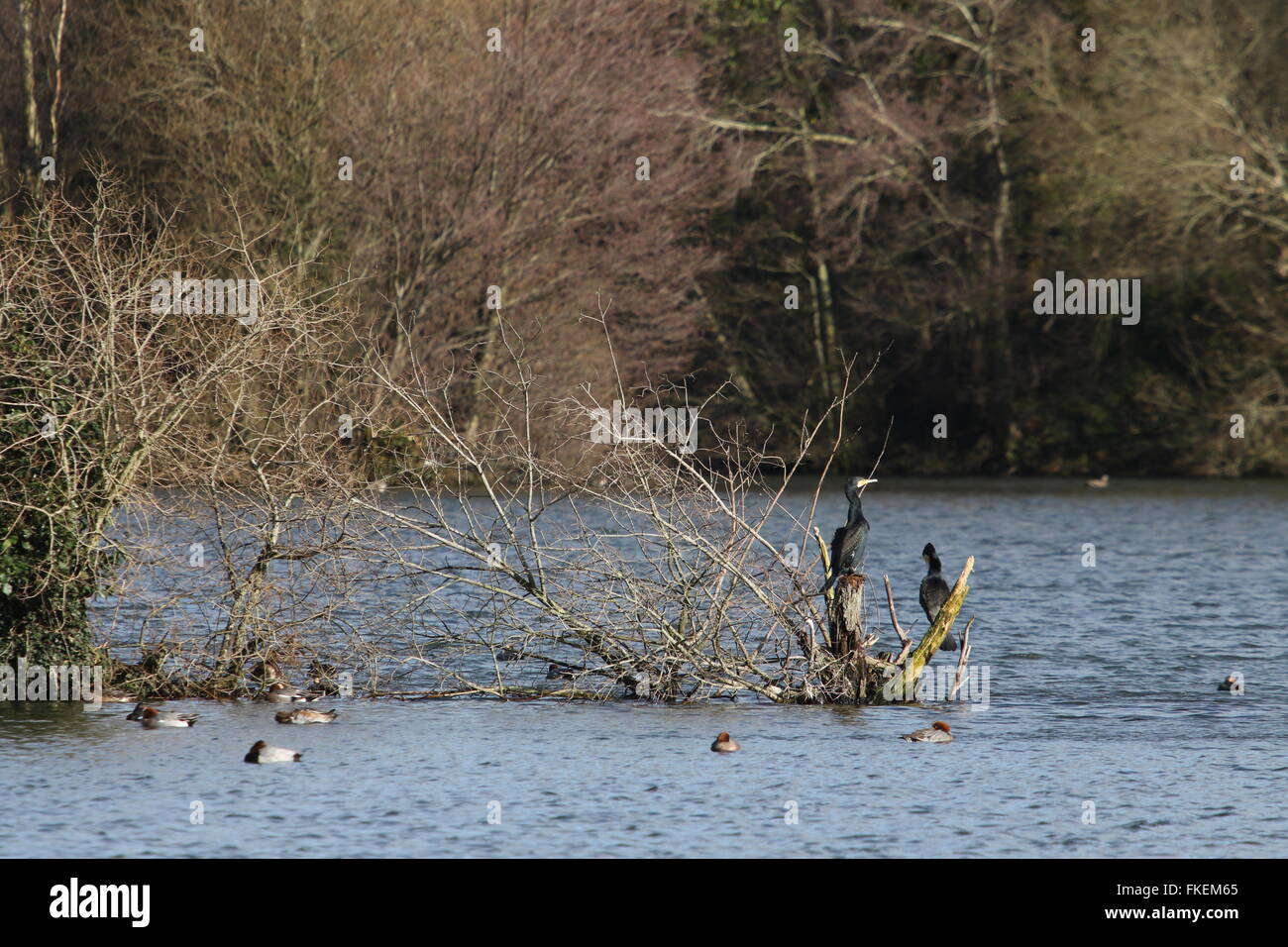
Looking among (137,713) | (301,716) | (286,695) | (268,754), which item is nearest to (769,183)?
(286,695)

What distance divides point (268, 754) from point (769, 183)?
33979 mm

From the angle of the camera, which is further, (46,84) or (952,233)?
(952,233)

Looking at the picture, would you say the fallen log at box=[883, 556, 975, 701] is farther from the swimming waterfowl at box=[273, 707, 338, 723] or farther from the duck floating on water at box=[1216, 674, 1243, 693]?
the swimming waterfowl at box=[273, 707, 338, 723]

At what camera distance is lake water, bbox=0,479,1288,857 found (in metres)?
10.6

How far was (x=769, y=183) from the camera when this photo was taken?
4484 cm

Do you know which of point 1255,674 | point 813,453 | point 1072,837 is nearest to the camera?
point 1072,837

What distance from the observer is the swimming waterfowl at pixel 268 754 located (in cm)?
1227

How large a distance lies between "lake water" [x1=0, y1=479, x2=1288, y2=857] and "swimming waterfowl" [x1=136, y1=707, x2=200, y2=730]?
123mm

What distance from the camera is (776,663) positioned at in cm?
1565

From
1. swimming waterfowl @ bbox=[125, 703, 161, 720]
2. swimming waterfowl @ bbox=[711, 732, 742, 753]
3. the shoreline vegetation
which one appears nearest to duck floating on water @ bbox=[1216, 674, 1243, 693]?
the shoreline vegetation

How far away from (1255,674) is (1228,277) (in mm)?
26815
